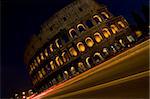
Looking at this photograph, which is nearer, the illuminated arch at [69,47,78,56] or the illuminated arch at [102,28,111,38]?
the illuminated arch at [69,47,78,56]

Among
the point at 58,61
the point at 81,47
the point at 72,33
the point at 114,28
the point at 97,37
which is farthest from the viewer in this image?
the point at 58,61

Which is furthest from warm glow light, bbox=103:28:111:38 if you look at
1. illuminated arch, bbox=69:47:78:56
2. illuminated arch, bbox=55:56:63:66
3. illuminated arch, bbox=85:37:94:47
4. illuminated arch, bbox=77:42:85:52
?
illuminated arch, bbox=55:56:63:66

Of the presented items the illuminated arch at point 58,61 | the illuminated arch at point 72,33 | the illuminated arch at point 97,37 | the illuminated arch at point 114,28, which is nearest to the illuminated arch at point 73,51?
the illuminated arch at point 72,33

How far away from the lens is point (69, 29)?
38781 mm

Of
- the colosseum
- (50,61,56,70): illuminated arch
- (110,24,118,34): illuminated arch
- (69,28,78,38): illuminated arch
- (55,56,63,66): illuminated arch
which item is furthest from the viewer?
(50,61,56,70): illuminated arch

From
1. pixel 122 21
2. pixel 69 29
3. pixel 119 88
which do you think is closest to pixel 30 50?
pixel 69 29

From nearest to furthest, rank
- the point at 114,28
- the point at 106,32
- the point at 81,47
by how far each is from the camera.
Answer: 1. the point at 81,47
2. the point at 106,32
3. the point at 114,28

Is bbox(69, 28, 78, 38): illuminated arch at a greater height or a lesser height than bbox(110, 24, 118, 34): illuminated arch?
greater

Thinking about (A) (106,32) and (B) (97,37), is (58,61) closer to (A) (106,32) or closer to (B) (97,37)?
(B) (97,37)

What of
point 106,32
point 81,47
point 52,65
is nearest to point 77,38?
point 81,47

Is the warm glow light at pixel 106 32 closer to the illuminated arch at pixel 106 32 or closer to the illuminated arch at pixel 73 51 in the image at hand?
the illuminated arch at pixel 106 32

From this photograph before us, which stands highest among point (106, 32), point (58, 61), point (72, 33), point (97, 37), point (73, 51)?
point (72, 33)

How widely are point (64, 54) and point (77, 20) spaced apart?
590cm

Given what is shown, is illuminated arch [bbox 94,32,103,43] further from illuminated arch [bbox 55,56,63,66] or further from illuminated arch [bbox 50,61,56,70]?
illuminated arch [bbox 50,61,56,70]
